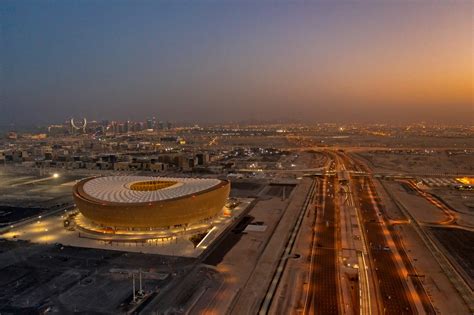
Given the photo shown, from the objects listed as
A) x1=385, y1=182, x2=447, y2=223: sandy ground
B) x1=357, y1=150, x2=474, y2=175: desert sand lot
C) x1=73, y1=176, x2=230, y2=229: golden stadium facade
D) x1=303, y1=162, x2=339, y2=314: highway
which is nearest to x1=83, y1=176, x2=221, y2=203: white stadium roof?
x1=73, y1=176, x2=230, y2=229: golden stadium facade

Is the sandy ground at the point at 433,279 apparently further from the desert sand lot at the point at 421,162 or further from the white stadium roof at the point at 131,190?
the desert sand lot at the point at 421,162

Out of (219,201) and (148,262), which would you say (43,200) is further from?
(148,262)

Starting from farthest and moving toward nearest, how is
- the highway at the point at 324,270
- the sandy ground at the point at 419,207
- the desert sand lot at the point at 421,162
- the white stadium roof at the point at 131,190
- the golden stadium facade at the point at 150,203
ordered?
the desert sand lot at the point at 421,162 → the sandy ground at the point at 419,207 → the white stadium roof at the point at 131,190 → the golden stadium facade at the point at 150,203 → the highway at the point at 324,270

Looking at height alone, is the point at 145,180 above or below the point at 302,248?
above

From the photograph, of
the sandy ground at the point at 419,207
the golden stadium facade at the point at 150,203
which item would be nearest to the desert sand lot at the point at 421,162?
the sandy ground at the point at 419,207

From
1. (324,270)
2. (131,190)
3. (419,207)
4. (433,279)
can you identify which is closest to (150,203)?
(131,190)

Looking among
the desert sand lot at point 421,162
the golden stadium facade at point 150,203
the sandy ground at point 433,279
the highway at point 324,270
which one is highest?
the golden stadium facade at point 150,203

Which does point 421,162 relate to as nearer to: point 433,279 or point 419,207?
point 419,207

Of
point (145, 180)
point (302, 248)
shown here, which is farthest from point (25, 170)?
point (302, 248)
